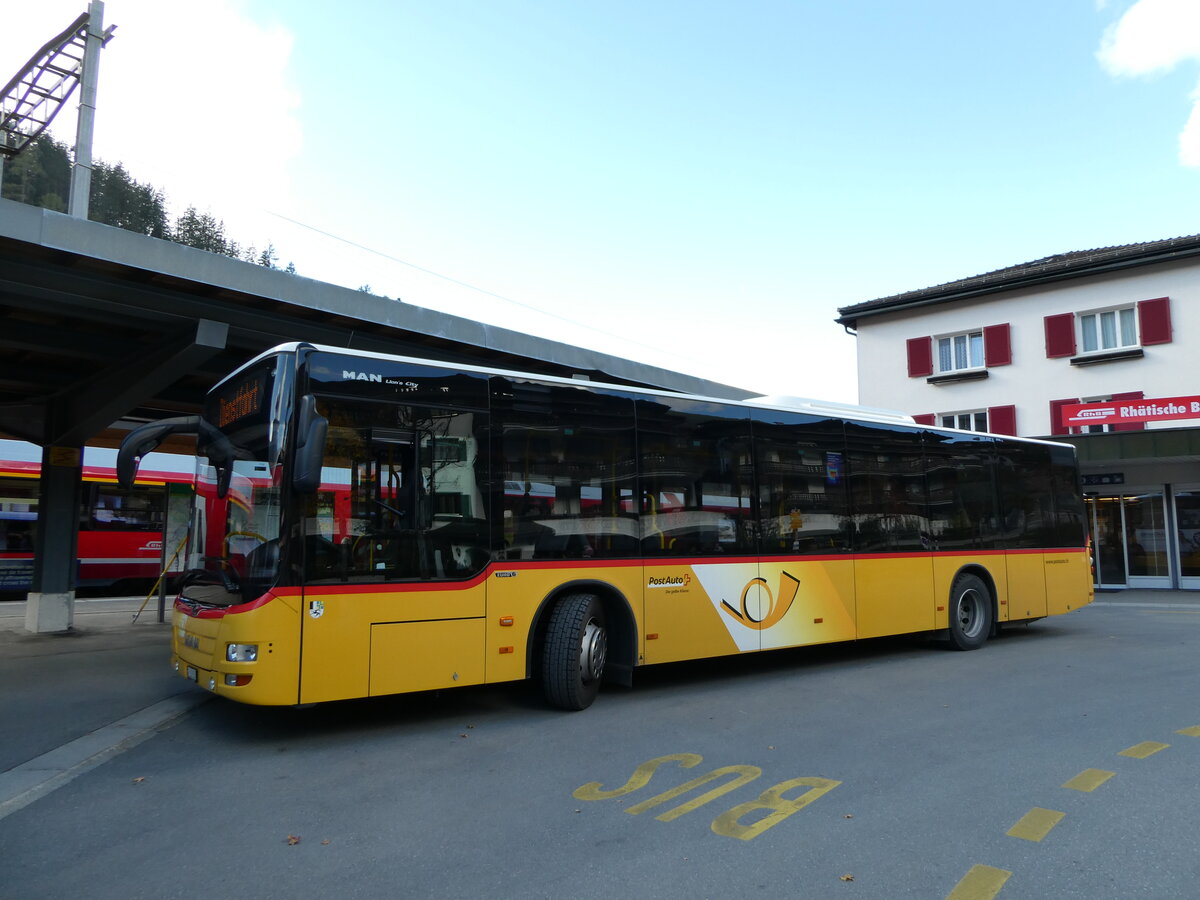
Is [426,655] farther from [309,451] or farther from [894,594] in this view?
[894,594]

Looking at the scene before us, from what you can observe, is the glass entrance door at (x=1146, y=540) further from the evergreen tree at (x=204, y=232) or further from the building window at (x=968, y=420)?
the evergreen tree at (x=204, y=232)

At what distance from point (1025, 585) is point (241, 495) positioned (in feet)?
35.9

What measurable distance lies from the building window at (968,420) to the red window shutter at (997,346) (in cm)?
156

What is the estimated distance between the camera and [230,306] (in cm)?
945

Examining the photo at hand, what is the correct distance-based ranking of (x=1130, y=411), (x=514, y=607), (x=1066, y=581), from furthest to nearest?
(x=1130, y=411), (x=1066, y=581), (x=514, y=607)

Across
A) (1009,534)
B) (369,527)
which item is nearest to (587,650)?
(369,527)

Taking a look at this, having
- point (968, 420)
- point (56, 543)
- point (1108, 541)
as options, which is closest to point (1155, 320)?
point (968, 420)

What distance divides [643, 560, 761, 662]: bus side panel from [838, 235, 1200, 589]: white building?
585 inches

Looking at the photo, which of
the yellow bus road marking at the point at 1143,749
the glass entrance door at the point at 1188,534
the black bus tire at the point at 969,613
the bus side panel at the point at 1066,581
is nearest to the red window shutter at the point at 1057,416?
the glass entrance door at the point at 1188,534

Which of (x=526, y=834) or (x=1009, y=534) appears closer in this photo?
(x=526, y=834)

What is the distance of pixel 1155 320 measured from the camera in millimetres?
22031

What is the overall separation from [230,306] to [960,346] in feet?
76.0

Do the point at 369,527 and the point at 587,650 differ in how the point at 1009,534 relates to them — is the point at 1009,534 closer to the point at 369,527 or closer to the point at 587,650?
the point at 587,650

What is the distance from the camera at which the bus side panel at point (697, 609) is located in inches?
308
